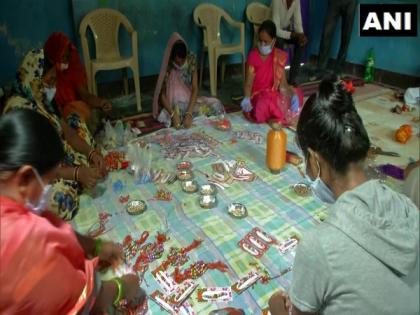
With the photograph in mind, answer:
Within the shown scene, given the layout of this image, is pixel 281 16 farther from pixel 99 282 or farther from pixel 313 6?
pixel 99 282

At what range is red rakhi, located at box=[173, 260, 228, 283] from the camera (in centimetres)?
129

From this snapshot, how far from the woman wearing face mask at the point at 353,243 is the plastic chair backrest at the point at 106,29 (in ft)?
9.26

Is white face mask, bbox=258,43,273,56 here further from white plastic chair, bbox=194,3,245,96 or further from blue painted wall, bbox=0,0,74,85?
blue painted wall, bbox=0,0,74,85

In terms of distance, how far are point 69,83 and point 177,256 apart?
4.97 ft

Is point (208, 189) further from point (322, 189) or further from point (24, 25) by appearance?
point (24, 25)

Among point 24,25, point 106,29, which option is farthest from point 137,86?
point 24,25

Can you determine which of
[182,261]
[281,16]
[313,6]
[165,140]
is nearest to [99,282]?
[182,261]

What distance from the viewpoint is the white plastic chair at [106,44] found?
2.98 meters

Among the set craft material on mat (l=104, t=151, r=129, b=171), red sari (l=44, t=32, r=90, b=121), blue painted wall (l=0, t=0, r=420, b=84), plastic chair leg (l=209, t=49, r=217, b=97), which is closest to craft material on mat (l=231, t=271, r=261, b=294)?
craft material on mat (l=104, t=151, r=129, b=171)

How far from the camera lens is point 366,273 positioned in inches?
25.2

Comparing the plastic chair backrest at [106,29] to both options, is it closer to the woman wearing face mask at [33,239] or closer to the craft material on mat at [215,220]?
the craft material on mat at [215,220]

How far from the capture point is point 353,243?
0.64 metres

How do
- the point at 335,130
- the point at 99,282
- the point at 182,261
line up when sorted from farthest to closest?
the point at 182,261, the point at 99,282, the point at 335,130

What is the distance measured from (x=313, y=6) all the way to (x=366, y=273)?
4.51 meters
